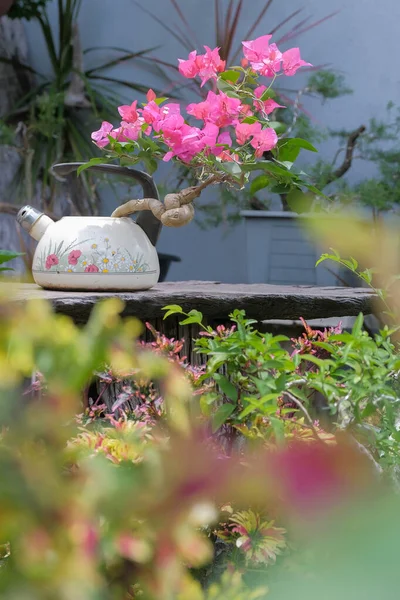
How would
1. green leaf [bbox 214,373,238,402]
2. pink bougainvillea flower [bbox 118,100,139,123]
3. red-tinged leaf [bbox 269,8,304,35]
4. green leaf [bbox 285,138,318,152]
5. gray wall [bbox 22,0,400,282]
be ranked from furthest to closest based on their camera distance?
gray wall [bbox 22,0,400,282], red-tinged leaf [bbox 269,8,304,35], pink bougainvillea flower [bbox 118,100,139,123], green leaf [bbox 285,138,318,152], green leaf [bbox 214,373,238,402]

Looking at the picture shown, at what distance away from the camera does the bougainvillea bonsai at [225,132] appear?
4.16 ft

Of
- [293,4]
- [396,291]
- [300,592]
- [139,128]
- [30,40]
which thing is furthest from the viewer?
[30,40]

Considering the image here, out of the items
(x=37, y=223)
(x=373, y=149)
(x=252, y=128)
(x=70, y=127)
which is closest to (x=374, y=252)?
(x=252, y=128)

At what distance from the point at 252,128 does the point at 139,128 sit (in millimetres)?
257

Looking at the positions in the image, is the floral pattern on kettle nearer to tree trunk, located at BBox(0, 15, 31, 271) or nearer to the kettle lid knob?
the kettle lid knob

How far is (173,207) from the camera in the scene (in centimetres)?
147

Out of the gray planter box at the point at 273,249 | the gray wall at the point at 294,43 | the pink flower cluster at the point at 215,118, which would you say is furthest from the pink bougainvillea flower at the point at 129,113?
the gray wall at the point at 294,43

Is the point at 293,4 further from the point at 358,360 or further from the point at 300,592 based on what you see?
the point at 300,592

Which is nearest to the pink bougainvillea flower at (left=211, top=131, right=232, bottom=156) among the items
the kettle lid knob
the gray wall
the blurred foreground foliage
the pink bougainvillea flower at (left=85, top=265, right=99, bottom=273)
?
the pink bougainvillea flower at (left=85, top=265, right=99, bottom=273)

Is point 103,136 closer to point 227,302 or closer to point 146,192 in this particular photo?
point 146,192

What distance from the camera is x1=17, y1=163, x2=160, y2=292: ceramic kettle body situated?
145 cm

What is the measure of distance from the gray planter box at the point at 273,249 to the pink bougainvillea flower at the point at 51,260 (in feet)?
6.17

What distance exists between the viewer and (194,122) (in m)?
3.97

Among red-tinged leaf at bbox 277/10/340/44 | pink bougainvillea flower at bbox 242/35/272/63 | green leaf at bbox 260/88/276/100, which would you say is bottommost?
green leaf at bbox 260/88/276/100
